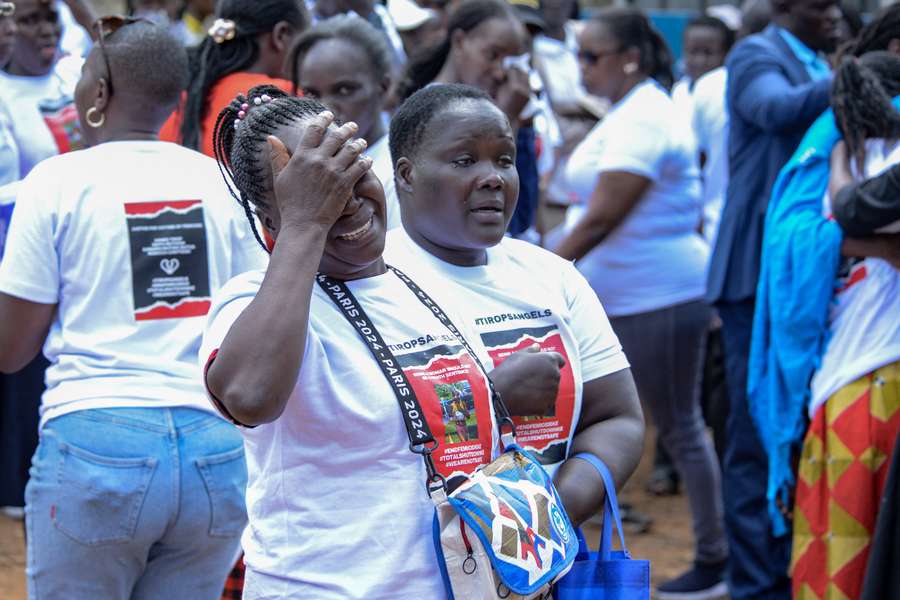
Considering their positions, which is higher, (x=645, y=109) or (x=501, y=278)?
(x=501, y=278)

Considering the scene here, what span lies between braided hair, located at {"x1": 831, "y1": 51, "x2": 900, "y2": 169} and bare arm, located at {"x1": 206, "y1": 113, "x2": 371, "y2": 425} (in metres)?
2.34

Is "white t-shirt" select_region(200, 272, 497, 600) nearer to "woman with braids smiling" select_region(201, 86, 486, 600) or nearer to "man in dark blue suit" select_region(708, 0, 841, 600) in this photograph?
"woman with braids smiling" select_region(201, 86, 486, 600)

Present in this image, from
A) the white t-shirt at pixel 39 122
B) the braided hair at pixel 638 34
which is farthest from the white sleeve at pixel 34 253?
the braided hair at pixel 638 34

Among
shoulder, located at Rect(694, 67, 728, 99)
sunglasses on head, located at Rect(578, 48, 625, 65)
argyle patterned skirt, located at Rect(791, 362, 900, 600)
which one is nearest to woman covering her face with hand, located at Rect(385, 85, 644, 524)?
argyle patterned skirt, located at Rect(791, 362, 900, 600)

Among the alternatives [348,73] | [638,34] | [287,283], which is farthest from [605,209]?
[287,283]

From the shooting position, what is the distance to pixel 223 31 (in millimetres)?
4238

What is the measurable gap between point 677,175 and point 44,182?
9.91 ft

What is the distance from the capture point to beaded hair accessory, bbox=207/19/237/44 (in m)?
4.24

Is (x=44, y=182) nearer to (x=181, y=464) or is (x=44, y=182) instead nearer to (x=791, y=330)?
(x=181, y=464)

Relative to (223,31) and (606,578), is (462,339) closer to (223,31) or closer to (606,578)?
(606,578)

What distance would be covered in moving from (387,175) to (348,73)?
0.52m

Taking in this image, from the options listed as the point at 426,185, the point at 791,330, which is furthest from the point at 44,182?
the point at 791,330

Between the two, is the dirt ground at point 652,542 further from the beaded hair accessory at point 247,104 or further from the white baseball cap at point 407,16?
the beaded hair accessory at point 247,104

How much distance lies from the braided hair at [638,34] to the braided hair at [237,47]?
163 centimetres
